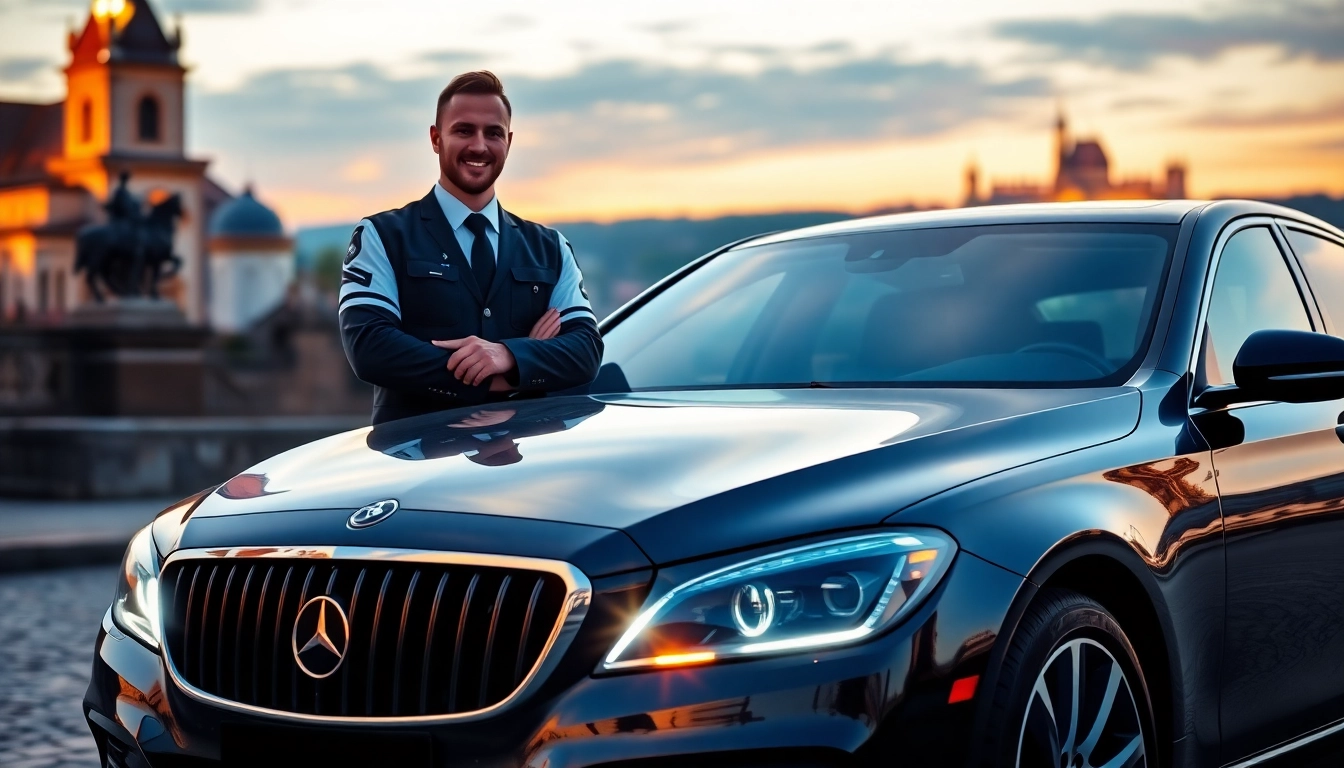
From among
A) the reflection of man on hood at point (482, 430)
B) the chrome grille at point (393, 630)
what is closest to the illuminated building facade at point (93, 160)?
the reflection of man on hood at point (482, 430)

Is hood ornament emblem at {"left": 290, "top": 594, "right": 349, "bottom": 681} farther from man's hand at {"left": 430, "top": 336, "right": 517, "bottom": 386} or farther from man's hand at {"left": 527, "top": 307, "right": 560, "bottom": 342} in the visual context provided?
man's hand at {"left": 527, "top": 307, "right": 560, "bottom": 342}

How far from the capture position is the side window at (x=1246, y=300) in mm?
4438

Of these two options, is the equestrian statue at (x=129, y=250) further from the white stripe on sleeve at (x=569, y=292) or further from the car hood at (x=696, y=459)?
the car hood at (x=696, y=459)

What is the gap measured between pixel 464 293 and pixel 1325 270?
227cm

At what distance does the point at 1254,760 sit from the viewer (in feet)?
13.5

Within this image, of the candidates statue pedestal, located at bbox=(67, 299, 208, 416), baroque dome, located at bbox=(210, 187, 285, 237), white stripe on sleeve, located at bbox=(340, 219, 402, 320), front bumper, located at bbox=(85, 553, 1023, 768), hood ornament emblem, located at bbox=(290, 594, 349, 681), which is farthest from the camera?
baroque dome, located at bbox=(210, 187, 285, 237)

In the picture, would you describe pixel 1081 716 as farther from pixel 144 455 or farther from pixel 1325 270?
pixel 144 455

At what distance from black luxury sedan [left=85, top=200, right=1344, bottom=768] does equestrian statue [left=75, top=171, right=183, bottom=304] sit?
3026 cm

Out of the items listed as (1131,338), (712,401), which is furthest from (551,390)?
(1131,338)

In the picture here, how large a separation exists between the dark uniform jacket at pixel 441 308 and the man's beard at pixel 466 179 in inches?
3.5

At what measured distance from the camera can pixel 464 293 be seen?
16.6 feet

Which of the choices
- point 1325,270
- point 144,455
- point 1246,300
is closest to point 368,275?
point 1246,300

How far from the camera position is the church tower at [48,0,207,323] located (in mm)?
114750

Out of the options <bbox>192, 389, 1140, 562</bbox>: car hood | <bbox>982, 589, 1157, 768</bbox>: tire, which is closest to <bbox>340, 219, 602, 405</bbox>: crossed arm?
<bbox>192, 389, 1140, 562</bbox>: car hood
